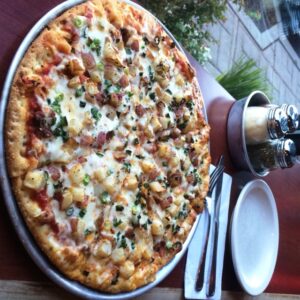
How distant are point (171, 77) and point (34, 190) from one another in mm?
406

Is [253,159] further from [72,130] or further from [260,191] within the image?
[72,130]

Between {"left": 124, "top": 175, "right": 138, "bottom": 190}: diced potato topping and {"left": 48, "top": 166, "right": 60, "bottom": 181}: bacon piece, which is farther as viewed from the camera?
{"left": 124, "top": 175, "right": 138, "bottom": 190}: diced potato topping

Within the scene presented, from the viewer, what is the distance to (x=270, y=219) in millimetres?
1264

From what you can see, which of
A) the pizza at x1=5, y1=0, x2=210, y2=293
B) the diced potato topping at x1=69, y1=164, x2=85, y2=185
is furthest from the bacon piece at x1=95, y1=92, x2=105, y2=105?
the diced potato topping at x1=69, y1=164, x2=85, y2=185

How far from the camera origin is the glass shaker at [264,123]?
42.0 inches

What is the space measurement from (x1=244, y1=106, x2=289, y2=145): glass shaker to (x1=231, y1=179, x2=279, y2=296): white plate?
0.40 ft

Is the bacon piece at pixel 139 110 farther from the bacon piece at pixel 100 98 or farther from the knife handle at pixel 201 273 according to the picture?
the knife handle at pixel 201 273

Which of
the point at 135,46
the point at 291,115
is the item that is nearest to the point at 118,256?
the point at 135,46

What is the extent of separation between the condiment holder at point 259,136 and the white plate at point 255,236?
0.06m

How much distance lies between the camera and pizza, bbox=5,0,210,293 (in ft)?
2.08

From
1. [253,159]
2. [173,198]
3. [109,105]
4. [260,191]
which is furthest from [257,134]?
[109,105]

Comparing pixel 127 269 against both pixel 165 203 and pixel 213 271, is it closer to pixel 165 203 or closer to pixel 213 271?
pixel 165 203

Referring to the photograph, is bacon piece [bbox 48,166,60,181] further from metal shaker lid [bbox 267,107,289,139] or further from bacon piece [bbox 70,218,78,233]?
metal shaker lid [bbox 267,107,289,139]

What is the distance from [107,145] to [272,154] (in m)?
0.51
